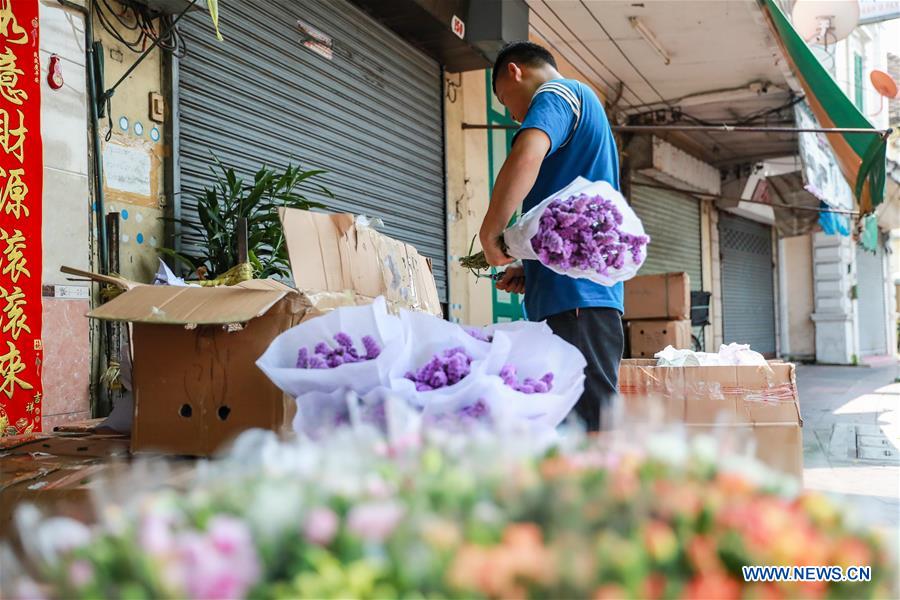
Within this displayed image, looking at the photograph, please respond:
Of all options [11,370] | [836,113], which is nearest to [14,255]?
[11,370]

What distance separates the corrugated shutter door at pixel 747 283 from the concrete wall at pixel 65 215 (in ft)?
41.7

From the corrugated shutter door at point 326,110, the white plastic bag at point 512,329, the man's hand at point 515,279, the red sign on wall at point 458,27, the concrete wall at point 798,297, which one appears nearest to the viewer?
the white plastic bag at point 512,329

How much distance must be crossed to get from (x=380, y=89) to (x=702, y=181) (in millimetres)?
8675

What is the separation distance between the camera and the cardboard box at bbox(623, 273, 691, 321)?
802 cm

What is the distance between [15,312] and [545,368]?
2.47m

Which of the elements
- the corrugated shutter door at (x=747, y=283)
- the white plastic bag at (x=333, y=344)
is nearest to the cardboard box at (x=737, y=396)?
the white plastic bag at (x=333, y=344)

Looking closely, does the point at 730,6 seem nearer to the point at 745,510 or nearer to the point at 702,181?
the point at 702,181

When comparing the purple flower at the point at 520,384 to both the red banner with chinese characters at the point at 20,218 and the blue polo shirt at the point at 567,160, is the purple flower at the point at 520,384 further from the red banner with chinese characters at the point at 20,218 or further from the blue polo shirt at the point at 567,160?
the red banner with chinese characters at the point at 20,218

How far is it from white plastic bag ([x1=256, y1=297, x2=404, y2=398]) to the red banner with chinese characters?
6.66 feet

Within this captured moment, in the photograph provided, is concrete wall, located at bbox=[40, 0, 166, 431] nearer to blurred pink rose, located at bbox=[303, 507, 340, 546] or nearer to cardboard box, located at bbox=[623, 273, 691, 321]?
blurred pink rose, located at bbox=[303, 507, 340, 546]

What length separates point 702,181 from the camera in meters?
13.2

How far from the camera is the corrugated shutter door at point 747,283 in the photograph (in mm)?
14977

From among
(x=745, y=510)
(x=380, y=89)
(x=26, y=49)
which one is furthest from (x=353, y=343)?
(x=380, y=89)

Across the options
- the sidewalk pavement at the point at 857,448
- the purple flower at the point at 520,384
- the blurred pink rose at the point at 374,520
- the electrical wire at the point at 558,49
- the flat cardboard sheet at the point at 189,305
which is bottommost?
the sidewalk pavement at the point at 857,448
